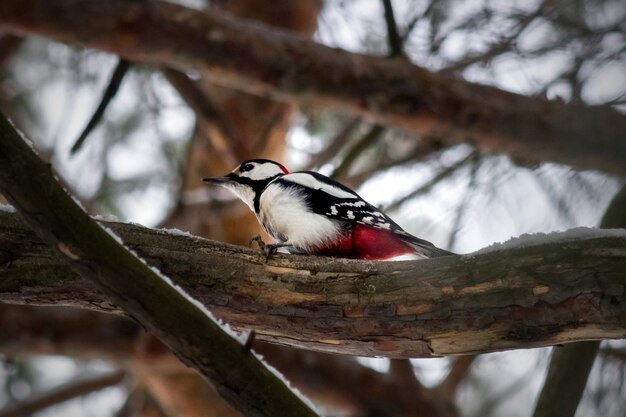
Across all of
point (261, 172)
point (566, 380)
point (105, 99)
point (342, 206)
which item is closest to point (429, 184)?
point (261, 172)

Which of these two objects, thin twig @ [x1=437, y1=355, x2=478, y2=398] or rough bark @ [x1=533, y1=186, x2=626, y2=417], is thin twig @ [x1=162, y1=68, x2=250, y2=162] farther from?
rough bark @ [x1=533, y1=186, x2=626, y2=417]

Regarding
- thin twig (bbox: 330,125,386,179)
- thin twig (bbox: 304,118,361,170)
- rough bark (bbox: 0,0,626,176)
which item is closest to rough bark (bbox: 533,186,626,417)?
rough bark (bbox: 0,0,626,176)

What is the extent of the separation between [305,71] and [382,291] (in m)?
2.35

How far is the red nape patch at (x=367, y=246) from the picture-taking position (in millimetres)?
2824

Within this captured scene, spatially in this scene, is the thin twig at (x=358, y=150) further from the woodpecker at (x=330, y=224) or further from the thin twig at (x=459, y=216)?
the woodpecker at (x=330, y=224)

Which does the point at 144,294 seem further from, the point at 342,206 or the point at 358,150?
the point at 358,150

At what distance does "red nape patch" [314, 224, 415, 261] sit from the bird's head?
658 millimetres

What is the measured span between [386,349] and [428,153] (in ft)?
10.2

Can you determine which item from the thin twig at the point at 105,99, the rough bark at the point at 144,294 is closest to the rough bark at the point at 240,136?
the thin twig at the point at 105,99

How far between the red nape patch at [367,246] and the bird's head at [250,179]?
2.16ft

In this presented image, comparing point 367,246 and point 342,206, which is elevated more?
point 342,206

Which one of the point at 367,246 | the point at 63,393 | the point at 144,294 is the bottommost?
the point at 144,294

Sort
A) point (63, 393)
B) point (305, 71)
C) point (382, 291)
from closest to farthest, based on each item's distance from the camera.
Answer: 1. point (382, 291)
2. point (305, 71)
3. point (63, 393)

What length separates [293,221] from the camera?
2932 mm
